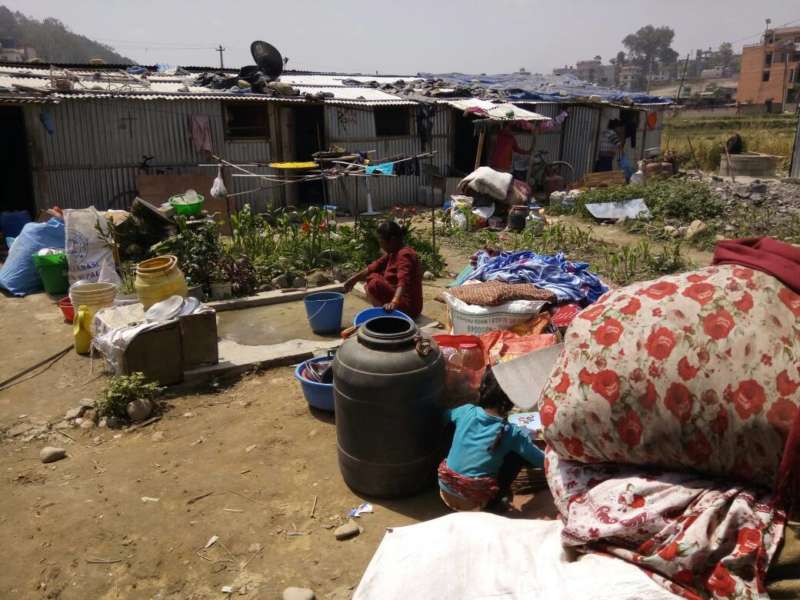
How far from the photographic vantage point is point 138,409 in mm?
4637

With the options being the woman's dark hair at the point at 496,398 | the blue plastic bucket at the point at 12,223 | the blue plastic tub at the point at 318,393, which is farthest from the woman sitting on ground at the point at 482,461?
the blue plastic bucket at the point at 12,223

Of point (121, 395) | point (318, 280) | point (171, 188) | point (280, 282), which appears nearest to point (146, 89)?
point (171, 188)

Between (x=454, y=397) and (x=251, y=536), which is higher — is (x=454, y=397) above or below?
above

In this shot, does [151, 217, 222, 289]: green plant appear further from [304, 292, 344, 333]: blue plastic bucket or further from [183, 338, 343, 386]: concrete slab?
[304, 292, 344, 333]: blue plastic bucket

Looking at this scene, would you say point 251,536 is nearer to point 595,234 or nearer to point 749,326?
point 749,326

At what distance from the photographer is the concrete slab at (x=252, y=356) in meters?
5.30

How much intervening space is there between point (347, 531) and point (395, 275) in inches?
107

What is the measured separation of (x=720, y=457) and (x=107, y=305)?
5996 millimetres

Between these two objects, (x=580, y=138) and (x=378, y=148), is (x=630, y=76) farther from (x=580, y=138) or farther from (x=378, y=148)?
(x=378, y=148)

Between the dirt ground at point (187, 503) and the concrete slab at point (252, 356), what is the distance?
19cm

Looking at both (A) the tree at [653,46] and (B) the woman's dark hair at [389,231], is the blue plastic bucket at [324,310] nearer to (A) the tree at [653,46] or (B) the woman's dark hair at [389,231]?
(B) the woman's dark hair at [389,231]


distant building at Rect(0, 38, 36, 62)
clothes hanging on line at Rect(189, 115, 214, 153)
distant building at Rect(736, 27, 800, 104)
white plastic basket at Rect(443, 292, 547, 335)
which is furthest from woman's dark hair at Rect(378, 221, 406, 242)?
distant building at Rect(736, 27, 800, 104)

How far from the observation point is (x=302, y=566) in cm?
314

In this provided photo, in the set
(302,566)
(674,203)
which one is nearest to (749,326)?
(302,566)
